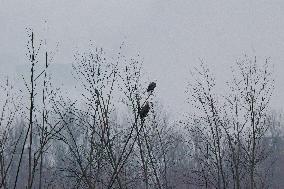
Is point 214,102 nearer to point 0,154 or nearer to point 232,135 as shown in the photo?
point 232,135

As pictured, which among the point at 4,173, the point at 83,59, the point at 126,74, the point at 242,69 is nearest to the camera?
the point at 4,173

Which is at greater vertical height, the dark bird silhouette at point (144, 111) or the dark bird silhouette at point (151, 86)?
the dark bird silhouette at point (151, 86)

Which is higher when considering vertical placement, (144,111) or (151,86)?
(151,86)

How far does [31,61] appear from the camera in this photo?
3.76 meters

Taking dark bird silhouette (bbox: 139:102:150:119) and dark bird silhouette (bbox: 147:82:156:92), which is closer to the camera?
dark bird silhouette (bbox: 139:102:150:119)

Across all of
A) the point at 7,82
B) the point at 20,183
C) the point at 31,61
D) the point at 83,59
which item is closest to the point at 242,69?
the point at 83,59

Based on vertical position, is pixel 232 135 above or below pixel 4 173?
above

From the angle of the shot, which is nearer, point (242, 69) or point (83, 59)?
point (83, 59)

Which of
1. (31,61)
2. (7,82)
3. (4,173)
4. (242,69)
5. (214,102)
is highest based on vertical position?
(242,69)

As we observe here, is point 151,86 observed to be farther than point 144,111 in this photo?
Yes

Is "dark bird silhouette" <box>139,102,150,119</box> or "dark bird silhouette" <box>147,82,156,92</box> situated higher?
"dark bird silhouette" <box>147,82,156,92</box>

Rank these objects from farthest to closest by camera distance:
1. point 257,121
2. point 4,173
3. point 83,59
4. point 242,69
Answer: point 242,69 < point 257,121 < point 83,59 < point 4,173

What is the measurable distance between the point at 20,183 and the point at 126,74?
33.8 metres

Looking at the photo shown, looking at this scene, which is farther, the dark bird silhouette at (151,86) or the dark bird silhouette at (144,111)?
the dark bird silhouette at (151,86)
